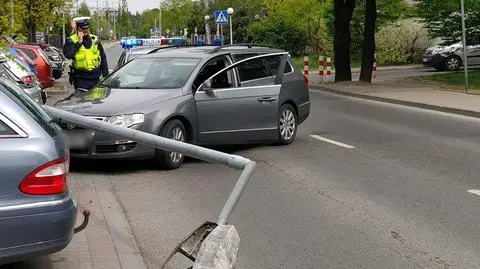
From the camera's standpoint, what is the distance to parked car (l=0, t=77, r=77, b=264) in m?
4.03

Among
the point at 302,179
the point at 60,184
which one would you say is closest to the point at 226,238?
the point at 60,184

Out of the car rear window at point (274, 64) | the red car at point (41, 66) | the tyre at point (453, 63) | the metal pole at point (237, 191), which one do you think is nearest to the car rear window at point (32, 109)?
the metal pole at point (237, 191)

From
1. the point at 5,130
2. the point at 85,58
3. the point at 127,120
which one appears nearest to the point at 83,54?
the point at 85,58

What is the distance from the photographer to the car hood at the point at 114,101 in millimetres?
8641

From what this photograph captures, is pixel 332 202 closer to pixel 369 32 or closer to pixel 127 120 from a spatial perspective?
pixel 127 120

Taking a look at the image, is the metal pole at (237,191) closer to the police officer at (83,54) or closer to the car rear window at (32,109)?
the car rear window at (32,109)

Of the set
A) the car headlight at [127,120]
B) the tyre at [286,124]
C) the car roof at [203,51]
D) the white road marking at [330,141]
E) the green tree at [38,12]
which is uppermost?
the green tree at [38,12]

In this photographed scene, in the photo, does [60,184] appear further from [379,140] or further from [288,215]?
[379,140]

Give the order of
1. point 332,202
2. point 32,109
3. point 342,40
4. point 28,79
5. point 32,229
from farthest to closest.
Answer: point 342,40 < point 28,79 < point 332,202 < point 32,109 < point 32,229

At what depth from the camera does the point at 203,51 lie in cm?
1045

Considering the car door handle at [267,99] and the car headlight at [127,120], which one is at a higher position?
the car door handle at [267,99]

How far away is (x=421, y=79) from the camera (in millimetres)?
25828

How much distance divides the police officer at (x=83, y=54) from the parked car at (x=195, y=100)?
5.99 feet

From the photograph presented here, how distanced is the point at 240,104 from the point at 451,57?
2265cm
